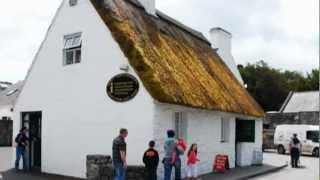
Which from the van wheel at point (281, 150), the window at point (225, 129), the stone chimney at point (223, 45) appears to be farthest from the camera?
the van wheel at point (281, 150)

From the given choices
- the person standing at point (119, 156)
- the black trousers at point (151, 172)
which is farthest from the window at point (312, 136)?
the person standing at point (119, 156)

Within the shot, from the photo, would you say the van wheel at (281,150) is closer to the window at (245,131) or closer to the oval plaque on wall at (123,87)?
the window at (245,131)

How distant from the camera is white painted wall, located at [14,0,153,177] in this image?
15523mm

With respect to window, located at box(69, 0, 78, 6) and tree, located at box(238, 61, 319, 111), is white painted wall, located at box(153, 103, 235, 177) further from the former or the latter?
tree, located at box(238, 61, 319, 111)

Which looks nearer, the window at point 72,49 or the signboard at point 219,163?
the window at point 72,49

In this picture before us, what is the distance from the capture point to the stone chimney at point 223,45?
29.0 metres

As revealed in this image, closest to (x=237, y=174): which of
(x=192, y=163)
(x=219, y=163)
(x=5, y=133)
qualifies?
(x=219, y=163)

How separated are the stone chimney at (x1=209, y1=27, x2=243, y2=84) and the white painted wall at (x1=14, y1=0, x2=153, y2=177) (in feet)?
42.0

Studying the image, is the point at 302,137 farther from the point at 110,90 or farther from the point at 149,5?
the point at 110,90

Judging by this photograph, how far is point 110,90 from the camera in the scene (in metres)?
16.0

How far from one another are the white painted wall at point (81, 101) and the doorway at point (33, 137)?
416 millimetres

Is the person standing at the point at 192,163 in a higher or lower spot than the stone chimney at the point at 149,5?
lower

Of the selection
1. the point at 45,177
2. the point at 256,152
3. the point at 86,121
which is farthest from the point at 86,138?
the point at 256,152

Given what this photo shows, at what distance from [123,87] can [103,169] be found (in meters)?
2.69
